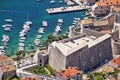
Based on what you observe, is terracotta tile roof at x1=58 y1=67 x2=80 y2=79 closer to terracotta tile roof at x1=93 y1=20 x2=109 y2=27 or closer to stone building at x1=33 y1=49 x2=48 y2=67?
stone building at x1=33 y1=49 x2=48 y2=67

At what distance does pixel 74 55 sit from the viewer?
155 ft

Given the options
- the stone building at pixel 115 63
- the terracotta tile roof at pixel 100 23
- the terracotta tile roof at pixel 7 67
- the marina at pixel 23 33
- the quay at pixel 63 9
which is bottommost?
the stone building at pixel 115 63

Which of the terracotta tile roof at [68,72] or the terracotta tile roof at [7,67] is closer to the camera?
the terracotta tile roof at [68,72]

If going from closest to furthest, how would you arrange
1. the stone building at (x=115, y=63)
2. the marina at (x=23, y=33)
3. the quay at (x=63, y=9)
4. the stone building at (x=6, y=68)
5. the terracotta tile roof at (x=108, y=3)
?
the stone building at (x=6, y=68) < the stone building at (x=115, y=63) < the marina at (x=23, y=33) < the terracotta tile roof at (x=108, y=3) < the quay at (x=63, y=9)

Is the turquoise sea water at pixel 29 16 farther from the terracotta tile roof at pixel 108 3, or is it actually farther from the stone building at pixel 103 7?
the terracotta tile roof at pixel 108 3

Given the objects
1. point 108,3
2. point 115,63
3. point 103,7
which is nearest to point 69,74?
point 115,63

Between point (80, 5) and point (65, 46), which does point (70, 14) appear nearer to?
point (80, 5)

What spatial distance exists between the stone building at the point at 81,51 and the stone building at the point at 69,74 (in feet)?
5.76

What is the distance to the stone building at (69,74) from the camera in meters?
44.6

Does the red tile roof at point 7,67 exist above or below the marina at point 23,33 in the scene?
below

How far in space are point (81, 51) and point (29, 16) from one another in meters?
18.3

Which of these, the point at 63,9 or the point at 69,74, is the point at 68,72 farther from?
the point at 63,9

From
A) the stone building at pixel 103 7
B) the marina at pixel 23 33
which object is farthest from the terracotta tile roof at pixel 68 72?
the stone building at pixel 103 7

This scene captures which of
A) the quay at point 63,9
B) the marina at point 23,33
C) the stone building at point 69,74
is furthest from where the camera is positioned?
the quay at point 63,9
